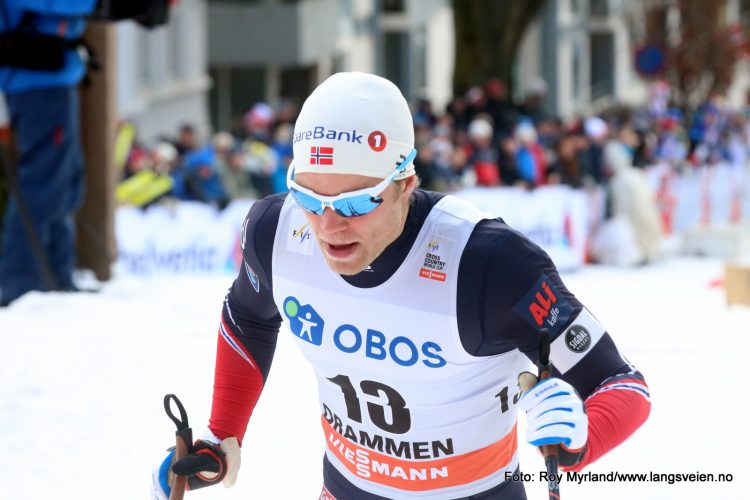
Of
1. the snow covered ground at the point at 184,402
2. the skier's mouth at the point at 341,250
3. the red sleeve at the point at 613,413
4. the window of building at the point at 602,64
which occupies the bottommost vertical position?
the window of building at the point at 602,64

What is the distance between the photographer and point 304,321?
9.75 ft

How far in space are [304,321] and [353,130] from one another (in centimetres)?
56

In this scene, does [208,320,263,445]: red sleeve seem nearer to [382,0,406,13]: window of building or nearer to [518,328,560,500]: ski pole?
[518,328,560,500]: ski pole

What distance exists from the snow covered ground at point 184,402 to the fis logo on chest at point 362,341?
5.20 feet

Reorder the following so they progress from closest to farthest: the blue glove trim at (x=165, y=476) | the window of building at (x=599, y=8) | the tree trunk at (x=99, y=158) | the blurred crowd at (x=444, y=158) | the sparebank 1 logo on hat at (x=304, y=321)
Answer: the sparebank 1 logo on hat at (x=304, y=321)
the blue glove trim at (x=165, y=476)
the tree trunk at (x=99, y=158)
the blurred crowd at (x=444, y=158)
the window of building at (x=599, y=8)

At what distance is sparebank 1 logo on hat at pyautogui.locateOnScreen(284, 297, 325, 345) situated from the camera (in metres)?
2.94

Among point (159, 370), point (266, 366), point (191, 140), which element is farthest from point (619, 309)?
point (191, 140)

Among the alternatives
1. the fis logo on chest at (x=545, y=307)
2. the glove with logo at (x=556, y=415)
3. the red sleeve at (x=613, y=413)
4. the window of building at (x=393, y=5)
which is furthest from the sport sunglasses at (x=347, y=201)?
the window of building at (x=393, y=5)

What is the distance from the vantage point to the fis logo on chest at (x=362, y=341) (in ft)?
9.16

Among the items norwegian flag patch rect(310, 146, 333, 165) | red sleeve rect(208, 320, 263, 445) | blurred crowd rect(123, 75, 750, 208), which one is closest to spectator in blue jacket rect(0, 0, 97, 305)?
red sleeve rect(208, 320, 263, 445)

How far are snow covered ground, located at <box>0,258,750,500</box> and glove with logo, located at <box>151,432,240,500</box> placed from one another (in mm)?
1275

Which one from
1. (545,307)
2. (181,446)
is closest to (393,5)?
(181,446)

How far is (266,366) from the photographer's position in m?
3.38

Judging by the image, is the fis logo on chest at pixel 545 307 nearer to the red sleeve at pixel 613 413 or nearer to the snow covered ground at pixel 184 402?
the red sleeve at pixel 613 413
